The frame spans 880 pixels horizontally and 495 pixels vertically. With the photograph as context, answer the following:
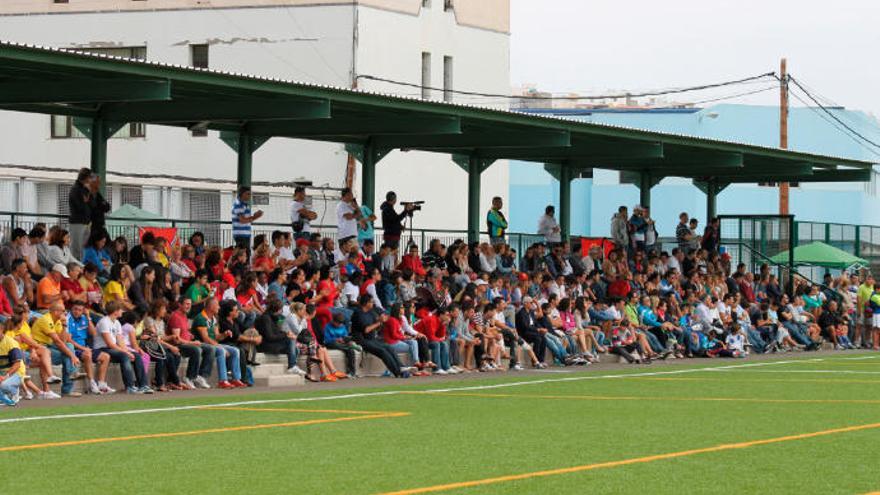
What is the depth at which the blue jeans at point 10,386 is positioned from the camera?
19844 millimetres

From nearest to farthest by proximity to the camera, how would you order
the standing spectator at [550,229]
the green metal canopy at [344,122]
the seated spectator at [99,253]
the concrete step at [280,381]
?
1. the green metal canopy at [344,122]
2. the concrete step at [280,381]
3. the seated spectator at [99,253]
4. the standing spectator at [550,229]

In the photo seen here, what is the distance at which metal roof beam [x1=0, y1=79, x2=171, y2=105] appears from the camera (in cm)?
2458

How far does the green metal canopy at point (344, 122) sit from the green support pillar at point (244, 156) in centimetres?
2

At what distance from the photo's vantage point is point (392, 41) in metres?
57.1

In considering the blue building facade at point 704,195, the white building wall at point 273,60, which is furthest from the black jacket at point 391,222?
the blue building facade at point 704,195

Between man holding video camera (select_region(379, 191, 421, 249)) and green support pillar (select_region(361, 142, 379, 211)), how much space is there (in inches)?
21.5

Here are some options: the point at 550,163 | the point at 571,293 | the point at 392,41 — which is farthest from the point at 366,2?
the point at 571,293

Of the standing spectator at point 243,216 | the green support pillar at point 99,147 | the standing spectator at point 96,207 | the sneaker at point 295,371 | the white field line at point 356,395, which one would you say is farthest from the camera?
the standing spectator at point 243,216

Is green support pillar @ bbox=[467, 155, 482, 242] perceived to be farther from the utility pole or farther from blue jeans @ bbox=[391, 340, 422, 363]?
the utility pole

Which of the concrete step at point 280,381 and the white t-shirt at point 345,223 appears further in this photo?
the white t-shirt at point 345,223

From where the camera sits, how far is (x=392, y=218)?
3288 centimetres

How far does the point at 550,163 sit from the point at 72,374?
20.8 m

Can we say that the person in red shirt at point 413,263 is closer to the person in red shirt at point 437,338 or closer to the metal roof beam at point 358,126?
the metal roof beam at point 358,126

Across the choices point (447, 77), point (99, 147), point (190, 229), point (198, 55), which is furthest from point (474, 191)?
point (447, 77)
